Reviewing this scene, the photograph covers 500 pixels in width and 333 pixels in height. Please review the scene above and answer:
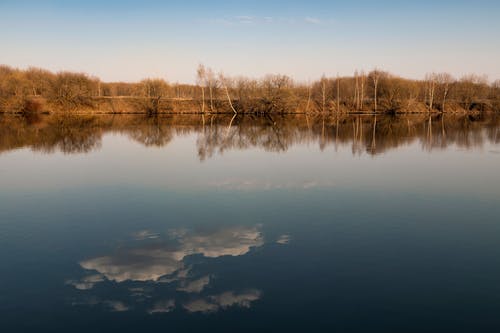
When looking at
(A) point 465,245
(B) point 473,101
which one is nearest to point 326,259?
(A) point 465,245

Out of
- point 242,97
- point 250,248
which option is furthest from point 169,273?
point 242,97

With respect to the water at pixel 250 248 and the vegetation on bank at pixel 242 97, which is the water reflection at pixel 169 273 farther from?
the vegetation on bank at pixel 242 97

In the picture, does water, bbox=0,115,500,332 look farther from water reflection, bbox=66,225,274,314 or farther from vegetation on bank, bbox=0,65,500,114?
vegetation on bank, bbox=0,65,500,114

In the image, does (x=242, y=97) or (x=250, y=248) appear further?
(x=242, y=97)

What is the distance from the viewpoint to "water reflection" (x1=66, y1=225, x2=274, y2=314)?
706cm

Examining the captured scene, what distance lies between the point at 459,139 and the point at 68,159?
95.0 ft

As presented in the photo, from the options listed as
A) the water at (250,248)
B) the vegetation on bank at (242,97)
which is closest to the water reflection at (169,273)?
the water at (250,248)

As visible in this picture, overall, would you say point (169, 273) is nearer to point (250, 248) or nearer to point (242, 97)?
point (250, 248)

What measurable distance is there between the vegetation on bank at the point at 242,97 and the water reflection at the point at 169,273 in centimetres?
6436

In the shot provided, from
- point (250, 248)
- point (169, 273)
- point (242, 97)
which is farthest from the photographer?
point (242, 97)

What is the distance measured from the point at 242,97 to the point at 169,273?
69.0m

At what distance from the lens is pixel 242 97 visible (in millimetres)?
75500

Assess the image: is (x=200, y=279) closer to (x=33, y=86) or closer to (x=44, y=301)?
(x=44, y=301)

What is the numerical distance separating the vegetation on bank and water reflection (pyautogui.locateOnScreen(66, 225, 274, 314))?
64358 millimetres
